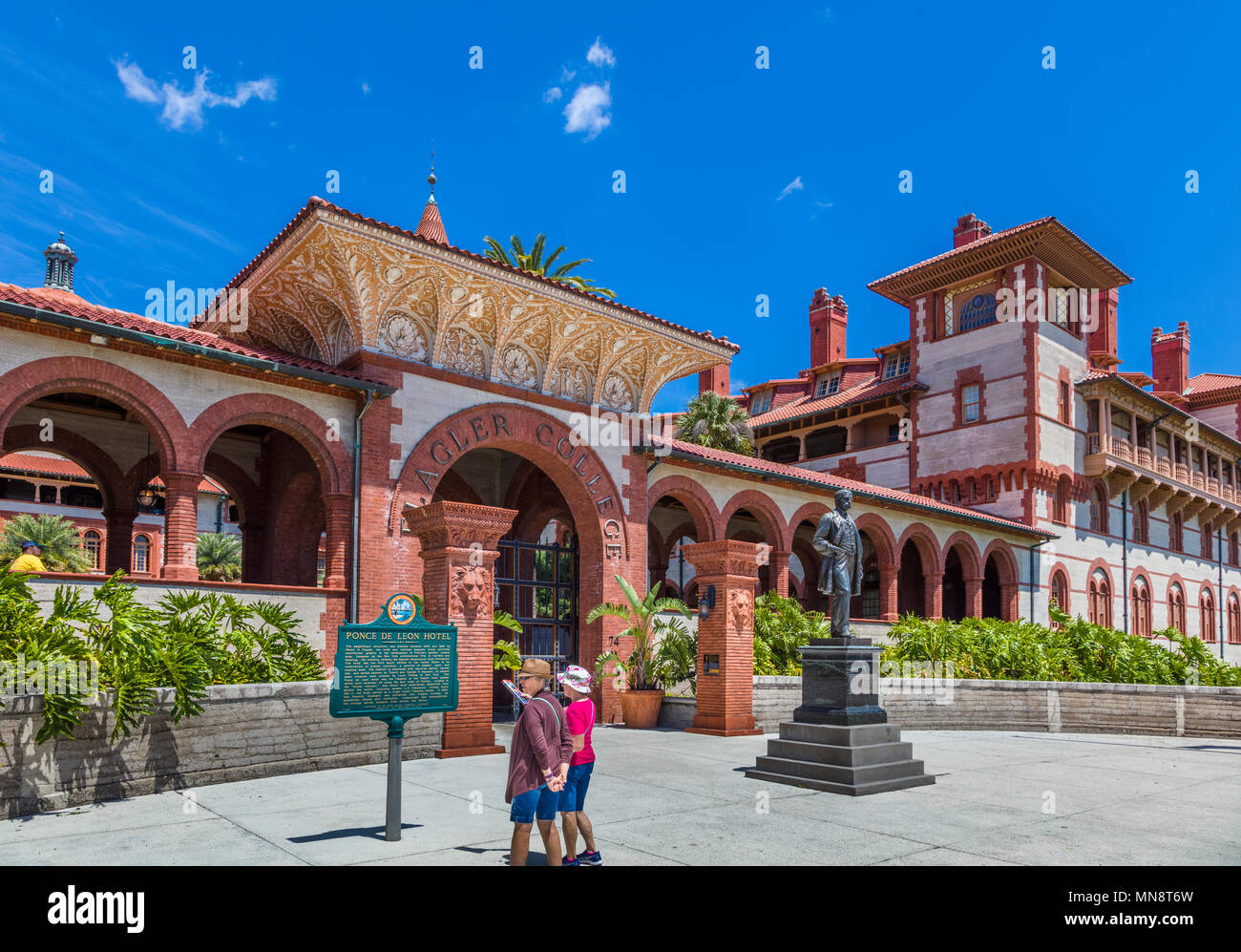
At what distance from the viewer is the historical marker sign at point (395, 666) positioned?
694 cm

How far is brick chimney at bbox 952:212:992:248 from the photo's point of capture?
37.4m

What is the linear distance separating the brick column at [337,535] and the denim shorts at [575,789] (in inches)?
365

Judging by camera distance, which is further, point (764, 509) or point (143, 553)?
point (143, 553)

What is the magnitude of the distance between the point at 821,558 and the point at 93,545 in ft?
146

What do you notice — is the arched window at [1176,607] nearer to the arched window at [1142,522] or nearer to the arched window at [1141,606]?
the arched window at [1141,606]

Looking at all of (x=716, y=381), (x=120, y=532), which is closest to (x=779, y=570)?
(x=120, y=532)

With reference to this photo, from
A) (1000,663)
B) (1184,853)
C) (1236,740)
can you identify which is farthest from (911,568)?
(1184,853)

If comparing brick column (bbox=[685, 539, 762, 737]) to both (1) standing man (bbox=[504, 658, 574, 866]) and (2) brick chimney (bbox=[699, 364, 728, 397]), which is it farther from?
(2) brick chimney (bbox=[699, 364, 728, 397])

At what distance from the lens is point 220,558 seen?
48156mm

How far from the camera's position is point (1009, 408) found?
104 feet

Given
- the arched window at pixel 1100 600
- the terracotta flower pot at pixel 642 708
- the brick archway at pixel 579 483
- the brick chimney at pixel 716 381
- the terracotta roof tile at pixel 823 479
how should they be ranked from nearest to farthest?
the terracotta flower pot at pixel 642 708
the brick archway at pixel 579 483
the terracotta roof tile at pixel 823 479
the arched window at pixel 1100 600
the brick chimney at pixel 716 381

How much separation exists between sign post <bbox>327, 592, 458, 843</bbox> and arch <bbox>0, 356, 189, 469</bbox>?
7665 millimetres

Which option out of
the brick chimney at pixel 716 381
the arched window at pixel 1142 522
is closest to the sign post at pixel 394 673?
the arched window at pixel 1142 522

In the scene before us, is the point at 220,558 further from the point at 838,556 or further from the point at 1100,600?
the point at 838,556
